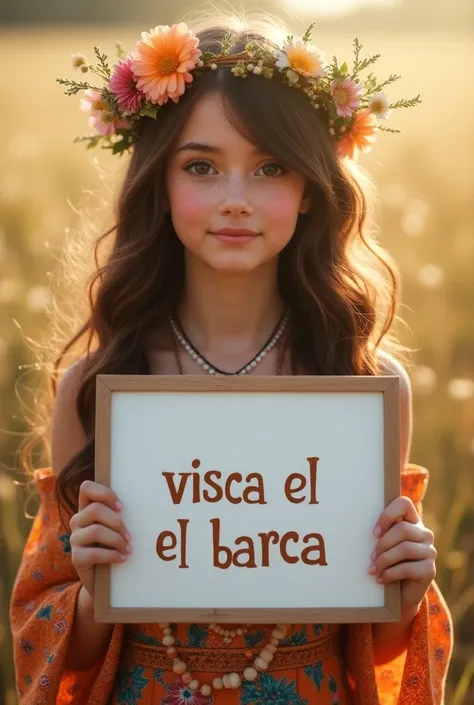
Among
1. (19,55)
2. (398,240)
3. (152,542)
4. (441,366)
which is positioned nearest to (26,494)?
(441,366)

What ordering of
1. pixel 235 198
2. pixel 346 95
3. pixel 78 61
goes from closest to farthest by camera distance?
pixel 235 198 < pixel 346 95 < pixel 78 61

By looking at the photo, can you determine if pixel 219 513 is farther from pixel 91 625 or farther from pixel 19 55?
pixel 19 55

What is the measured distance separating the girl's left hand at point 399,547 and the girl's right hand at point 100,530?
1.73 ft

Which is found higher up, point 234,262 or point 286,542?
point 234,262

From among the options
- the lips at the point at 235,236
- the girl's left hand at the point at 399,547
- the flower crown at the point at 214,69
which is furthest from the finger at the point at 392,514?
the flower crown at the point at 214,69

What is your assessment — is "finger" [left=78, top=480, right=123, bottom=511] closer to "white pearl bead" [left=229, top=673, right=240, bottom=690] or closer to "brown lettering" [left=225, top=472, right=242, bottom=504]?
"brown lettering" [left=225, top=472, right=242, bottom=504]

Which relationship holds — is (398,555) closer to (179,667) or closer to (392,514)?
(392,514)

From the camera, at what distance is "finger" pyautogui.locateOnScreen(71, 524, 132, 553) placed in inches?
87.7

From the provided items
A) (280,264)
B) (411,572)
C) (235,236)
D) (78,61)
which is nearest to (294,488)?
(411,572)

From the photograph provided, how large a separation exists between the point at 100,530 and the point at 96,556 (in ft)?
0.18

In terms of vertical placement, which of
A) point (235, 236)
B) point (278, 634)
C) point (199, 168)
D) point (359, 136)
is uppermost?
point (359, 136)

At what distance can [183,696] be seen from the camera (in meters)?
2.49

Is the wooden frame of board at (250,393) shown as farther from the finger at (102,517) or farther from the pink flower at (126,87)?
the pink flower at (126,87)

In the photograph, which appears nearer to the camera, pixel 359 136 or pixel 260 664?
pixel 260 664
